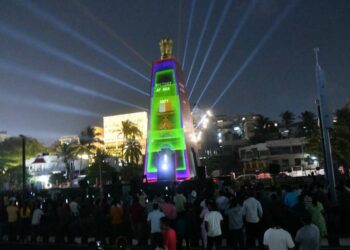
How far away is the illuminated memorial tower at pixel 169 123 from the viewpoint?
3506cm

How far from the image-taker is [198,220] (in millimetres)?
11773

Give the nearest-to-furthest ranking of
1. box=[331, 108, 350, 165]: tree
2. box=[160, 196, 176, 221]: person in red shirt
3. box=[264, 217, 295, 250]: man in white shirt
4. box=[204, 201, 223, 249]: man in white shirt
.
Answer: box=[264, 217, 295, 250]: man in white shirt < box=[204, 201, 223, 249]: man in white shirt < box=[160, 196, 176, 221]: person in red shirt < box=[331, 108, 350, 165]: tree

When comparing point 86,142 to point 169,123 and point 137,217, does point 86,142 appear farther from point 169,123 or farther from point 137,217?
point 137,217

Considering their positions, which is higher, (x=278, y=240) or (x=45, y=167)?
(x=45, y=167)

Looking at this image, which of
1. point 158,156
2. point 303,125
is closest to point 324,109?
point 158,156

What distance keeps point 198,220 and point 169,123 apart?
24271 millimetres

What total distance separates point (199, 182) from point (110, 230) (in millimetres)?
13815

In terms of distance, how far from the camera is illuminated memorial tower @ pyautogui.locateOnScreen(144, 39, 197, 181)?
3506 cm

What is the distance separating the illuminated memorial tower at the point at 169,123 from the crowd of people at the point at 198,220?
18.9m

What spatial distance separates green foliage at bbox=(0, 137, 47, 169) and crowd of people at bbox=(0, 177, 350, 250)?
68.3 meters

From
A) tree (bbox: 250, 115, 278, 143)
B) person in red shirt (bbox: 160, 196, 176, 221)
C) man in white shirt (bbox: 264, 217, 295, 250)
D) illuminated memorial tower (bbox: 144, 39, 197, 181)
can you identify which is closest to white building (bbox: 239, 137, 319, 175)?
tree (bbox: 250, 115, 278, 143)

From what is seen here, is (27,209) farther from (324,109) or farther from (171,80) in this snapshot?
(171,80)

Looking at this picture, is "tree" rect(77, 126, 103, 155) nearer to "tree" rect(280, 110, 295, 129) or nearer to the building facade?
the building facade

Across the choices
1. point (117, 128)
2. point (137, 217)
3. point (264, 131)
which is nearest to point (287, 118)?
point (264, 131)
